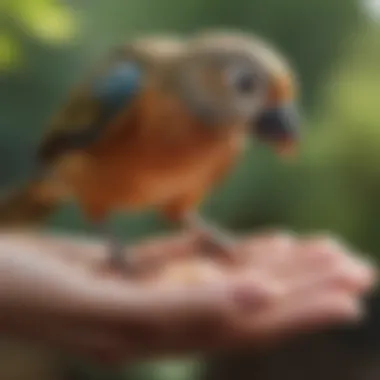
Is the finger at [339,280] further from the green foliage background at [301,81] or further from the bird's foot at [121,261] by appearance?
the bird's foot at [121,261]

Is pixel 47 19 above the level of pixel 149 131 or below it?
above

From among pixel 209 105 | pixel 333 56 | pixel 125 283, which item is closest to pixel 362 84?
pixel 333 56

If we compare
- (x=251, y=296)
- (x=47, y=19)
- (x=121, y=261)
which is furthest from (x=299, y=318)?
(x=47, y=19)

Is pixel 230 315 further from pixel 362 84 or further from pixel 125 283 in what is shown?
pixel 362 84

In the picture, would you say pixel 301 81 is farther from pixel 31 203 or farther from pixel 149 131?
pixel 31 203

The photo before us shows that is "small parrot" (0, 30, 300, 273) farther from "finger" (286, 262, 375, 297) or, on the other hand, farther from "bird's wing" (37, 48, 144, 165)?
"finger" (286, 262, 375, 297)

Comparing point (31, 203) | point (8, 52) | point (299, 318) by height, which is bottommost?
point (299, 318)
